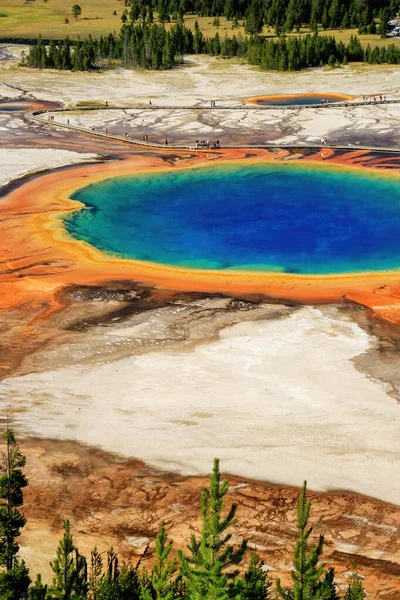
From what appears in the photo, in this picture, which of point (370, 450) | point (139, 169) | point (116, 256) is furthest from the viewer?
point (139, 169)

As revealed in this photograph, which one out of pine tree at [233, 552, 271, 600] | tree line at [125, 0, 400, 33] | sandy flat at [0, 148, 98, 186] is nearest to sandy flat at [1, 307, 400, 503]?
pine tree at [233, 552, 271, 600]

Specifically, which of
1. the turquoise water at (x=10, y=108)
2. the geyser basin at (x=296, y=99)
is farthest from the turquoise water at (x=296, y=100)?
the turquoise water at (x=10, y=108)

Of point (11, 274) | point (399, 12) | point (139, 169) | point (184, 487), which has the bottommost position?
point (184, 487)

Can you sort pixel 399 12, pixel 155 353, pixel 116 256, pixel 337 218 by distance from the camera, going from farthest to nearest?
pixel 399 12
pixel 337 218
pixel 116 256
pixel 155 353

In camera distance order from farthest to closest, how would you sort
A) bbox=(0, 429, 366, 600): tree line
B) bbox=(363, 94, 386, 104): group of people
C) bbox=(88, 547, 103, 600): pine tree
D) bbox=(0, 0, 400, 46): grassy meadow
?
bbox=(0, 0, 400, 46): grassy meadow
bbox=(363, 94, 386, 104): group of people
bbox=(88, 547, 103, 600): pine tree
bbox=(0, 429, 366, 600): tree line

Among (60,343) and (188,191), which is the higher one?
(188,191)

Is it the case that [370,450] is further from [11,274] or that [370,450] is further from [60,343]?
[11,274]

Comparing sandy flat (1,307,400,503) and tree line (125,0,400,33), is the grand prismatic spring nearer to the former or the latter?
sandy flat (1,307,400,503)

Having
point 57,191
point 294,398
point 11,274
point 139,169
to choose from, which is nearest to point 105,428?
point 294,398

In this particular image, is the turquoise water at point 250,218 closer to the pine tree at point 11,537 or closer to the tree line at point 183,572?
the pine tree at point 11,537
